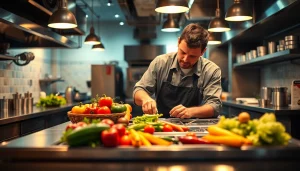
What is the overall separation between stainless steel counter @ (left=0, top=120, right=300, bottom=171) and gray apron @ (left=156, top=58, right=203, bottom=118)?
1653 millimetres

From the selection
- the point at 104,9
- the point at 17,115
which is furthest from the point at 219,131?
the point at 104,9

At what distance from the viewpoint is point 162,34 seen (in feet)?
31.7

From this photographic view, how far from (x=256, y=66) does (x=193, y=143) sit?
19.3 ft

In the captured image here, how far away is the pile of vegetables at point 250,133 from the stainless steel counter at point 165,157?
0.04m

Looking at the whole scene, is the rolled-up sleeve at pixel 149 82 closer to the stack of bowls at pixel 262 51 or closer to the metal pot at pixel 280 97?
the metal pot at pixel 280 97

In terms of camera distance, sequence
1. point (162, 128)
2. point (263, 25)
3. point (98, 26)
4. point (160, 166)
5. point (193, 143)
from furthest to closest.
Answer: point (98, 26) < point (263, 25) < point (162, 128) < point (193, 143) < point (160, 166)

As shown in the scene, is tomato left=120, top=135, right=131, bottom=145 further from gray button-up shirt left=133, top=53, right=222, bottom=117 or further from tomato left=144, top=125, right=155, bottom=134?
gray button-up shirt left=133, top=53, right=222, bottom=117

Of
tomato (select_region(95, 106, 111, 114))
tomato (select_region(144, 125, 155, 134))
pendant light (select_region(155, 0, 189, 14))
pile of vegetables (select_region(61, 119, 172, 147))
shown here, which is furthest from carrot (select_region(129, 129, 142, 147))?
pendant light (select_region(155, 0, 189, 14))

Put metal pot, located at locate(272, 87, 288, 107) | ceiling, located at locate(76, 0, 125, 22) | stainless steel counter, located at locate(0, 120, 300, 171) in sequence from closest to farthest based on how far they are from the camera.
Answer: stainless steel counter, located at locate(0, 120, 300, 171) < metal pot, located at locate(272, 87, 288, 107) < ceiling, located at locate(76, 0, 125, 22)

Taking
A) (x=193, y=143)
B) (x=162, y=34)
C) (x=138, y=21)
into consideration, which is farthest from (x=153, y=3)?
(x=193, y=143)

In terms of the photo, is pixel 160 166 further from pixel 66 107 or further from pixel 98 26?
pixel 98 26

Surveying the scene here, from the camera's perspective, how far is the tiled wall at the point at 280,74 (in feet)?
17.9

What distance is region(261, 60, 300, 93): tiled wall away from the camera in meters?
5.45

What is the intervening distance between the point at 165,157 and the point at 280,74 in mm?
5019
